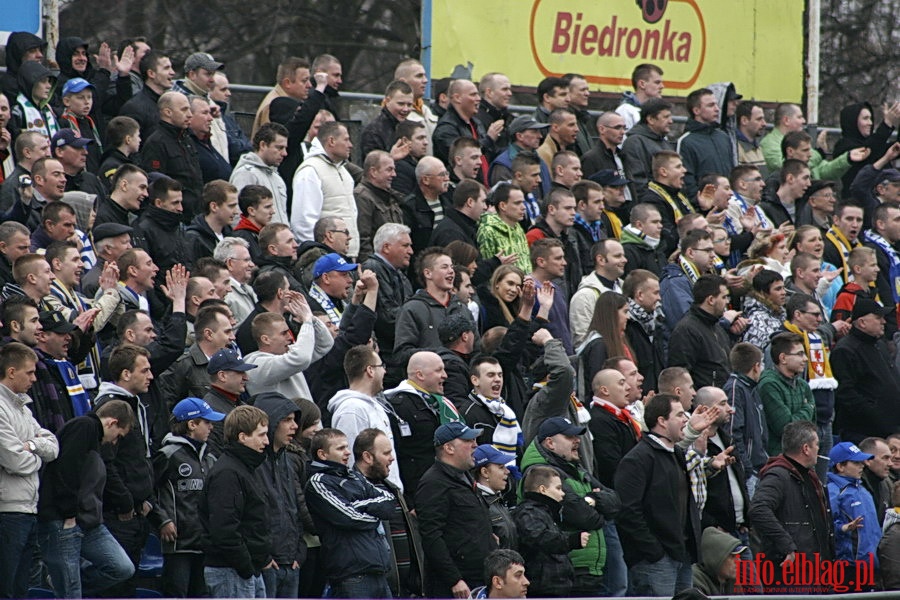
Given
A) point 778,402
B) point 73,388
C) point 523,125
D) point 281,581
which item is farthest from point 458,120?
point 281,581

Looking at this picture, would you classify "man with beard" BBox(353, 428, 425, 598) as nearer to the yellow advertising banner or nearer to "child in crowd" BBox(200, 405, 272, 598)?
"child in crowd" BBox(200, 405, 272, 598)

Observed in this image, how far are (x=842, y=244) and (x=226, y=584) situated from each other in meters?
8.94

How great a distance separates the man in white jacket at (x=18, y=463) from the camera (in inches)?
361

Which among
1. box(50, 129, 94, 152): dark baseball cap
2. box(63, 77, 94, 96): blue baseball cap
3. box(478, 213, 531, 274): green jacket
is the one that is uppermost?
box(63, 77, 94, 96): blue baseball cap

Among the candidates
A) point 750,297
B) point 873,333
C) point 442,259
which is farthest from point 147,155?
point 873,333

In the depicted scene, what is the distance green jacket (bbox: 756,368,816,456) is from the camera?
1317 centimetres

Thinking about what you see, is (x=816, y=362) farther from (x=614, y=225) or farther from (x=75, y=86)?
(x=75, y=86)

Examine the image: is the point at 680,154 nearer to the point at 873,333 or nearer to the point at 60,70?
the point at 873,333

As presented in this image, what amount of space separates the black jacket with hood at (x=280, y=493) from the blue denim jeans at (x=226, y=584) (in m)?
0.27

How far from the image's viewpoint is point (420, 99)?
15844 mm

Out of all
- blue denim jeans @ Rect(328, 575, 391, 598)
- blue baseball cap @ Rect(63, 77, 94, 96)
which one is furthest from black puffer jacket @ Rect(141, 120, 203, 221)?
blue denim jeans @ Rect(328, 575, 391, 598)

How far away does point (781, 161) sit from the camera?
18109mm

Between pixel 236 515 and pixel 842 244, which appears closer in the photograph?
pixel 236 515

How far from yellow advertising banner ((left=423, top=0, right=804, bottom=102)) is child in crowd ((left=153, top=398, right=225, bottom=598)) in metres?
7.81
